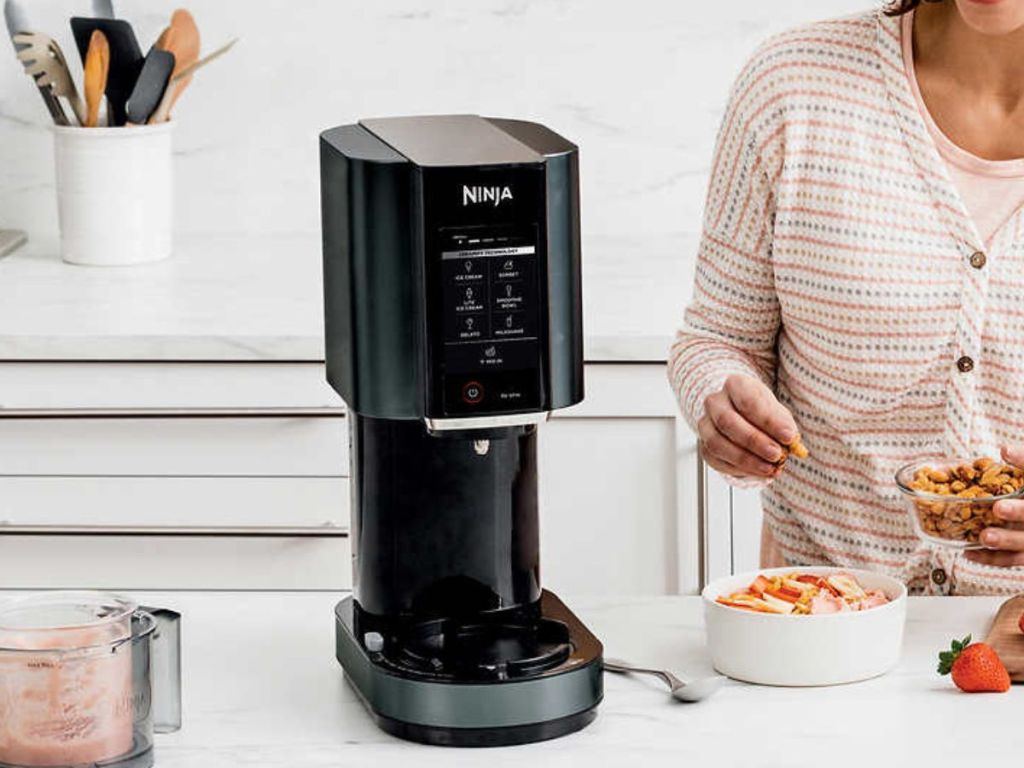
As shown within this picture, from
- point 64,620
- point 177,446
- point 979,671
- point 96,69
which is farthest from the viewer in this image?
point 96,69

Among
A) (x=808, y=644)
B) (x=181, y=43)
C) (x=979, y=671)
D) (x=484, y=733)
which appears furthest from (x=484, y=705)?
(x=181, y=43)

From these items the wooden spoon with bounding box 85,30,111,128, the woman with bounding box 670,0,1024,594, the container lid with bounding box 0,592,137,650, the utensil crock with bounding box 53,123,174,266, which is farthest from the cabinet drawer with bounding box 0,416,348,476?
the container lid with bounding box 0,592,137,650

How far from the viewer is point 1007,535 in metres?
1.44

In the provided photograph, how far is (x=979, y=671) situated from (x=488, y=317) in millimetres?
440

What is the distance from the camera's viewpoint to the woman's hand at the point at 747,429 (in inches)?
61.8

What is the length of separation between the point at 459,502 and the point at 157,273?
1583mm

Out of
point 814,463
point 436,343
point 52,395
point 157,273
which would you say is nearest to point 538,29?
point 157,273

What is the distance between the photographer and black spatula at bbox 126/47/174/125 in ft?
9.26

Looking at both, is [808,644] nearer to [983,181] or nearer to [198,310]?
[983,181]

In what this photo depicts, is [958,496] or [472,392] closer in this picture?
[472,392]

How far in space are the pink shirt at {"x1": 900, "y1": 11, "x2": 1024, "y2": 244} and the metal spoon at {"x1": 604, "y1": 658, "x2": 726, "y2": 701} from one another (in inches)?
21.7

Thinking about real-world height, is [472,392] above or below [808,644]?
above

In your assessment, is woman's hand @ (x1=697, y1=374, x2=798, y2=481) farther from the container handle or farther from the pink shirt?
the container handle

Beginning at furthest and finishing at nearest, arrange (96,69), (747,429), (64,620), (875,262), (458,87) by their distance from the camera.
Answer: (458,87) → (96,69) → (875,262) → (747,429) → (64,620)
